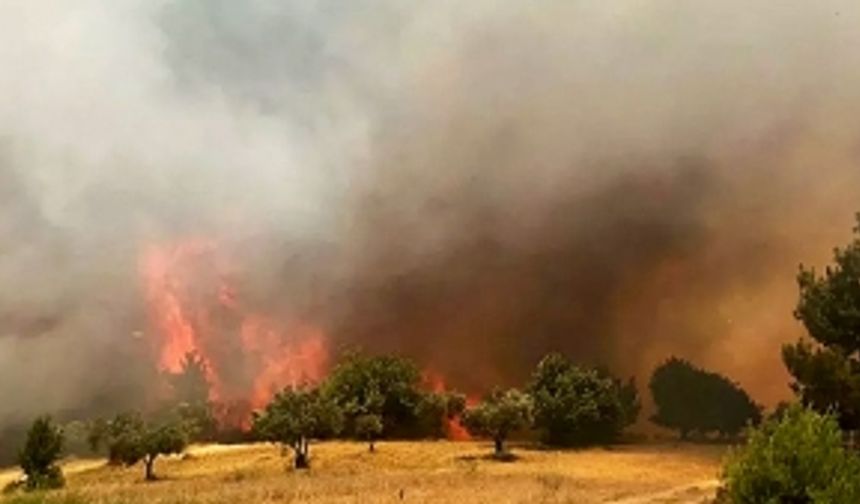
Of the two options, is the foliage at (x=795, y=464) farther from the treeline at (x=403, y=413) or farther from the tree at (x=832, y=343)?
the treeline at (x=403, y=413)

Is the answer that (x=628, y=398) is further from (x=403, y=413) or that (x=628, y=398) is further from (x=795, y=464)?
(x=795, y=464)

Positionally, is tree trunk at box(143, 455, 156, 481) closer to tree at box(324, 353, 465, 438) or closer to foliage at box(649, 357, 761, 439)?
tree at box(324, 353, 465, 438)

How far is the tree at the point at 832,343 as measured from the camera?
3600 cm

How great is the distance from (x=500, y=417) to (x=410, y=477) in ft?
56.4

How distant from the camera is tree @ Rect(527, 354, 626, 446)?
234ft

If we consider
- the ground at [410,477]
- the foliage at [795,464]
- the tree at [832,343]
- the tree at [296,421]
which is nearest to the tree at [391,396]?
the ground at [410,477]

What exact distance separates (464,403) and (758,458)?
199 ft

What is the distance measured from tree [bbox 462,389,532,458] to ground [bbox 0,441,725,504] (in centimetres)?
173

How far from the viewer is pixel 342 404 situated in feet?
249

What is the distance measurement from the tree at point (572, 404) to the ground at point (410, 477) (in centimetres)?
377

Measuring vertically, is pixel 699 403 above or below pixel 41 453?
above

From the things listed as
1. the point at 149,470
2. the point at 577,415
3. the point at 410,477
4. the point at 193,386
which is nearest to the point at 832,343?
the point at 410,477

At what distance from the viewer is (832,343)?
41531 millimetres

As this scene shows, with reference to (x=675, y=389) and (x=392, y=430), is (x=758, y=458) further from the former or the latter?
(x=675, y=389)
